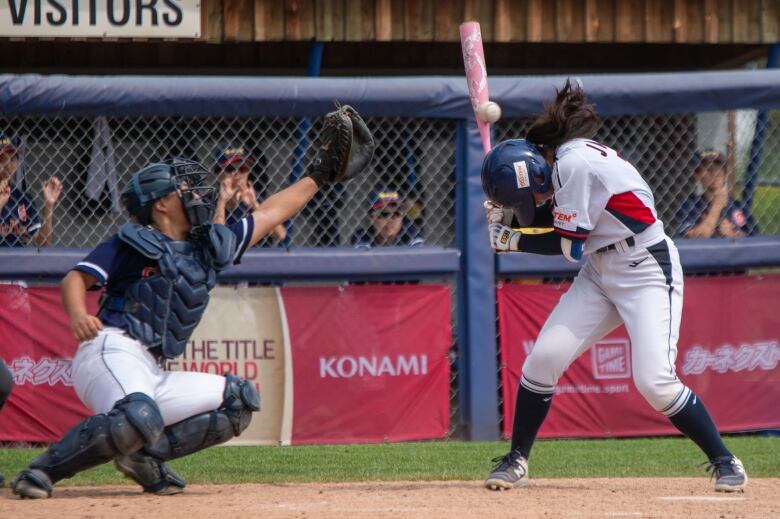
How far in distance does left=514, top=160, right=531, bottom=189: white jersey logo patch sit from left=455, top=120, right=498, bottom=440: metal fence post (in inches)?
78.6

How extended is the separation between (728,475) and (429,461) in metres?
1.62

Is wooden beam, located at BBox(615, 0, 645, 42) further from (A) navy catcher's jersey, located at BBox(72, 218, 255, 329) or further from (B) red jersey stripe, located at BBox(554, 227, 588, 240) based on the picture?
(A) navy catcher's jersey, located at BBox(72, 218, 255, 329)

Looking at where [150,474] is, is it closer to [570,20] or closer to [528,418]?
[528,418]

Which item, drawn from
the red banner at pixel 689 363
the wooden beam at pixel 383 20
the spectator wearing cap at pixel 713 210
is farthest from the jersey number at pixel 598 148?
the wooden beam at pixel 383 20

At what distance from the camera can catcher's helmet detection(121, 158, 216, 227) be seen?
4.55m

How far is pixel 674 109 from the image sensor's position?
6.88 metres

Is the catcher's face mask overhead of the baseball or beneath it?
beneath

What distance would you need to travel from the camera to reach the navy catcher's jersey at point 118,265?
439cm

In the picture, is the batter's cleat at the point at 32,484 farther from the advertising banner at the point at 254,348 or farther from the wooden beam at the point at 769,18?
the wooden beam at the point at 769,18

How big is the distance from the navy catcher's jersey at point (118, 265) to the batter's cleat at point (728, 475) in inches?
85.2

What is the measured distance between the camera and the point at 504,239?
15.8ft

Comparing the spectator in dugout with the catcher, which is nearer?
the catcher

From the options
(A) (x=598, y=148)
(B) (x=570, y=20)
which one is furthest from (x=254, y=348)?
(B) (x=570, y=20)

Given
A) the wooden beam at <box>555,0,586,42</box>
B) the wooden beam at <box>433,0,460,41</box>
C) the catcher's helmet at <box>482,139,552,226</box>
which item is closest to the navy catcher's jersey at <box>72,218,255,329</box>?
the catcher's helmet at <box>482,139,552,226</box>
